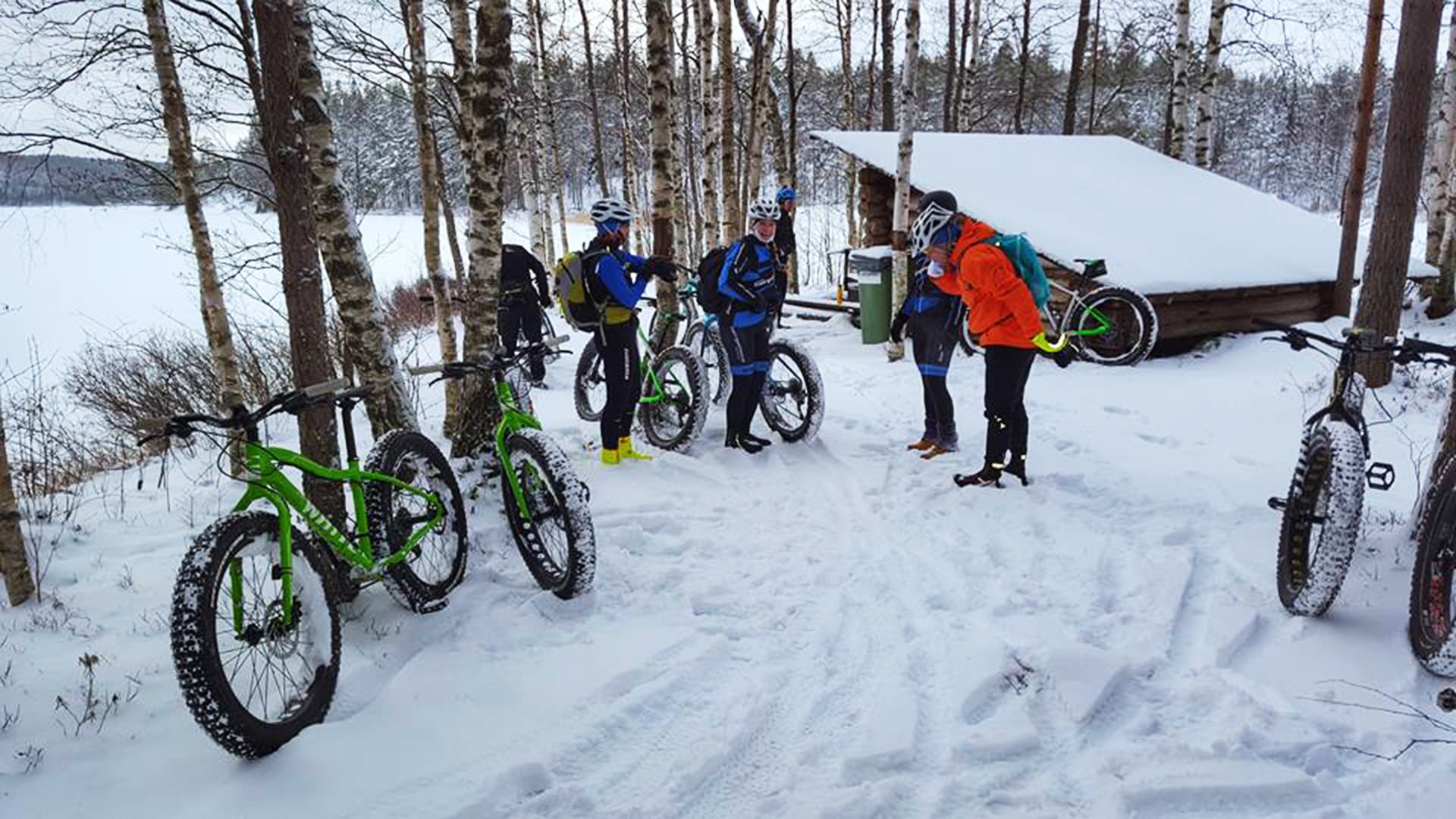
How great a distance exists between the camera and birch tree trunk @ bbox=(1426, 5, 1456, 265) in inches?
408

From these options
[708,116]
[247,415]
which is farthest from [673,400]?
[708,116]

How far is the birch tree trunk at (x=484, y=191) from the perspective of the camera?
5258mm

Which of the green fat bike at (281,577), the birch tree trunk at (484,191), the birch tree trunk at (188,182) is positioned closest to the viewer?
the green fat bike at (281,577)

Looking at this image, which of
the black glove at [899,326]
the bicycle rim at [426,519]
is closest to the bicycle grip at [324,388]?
the bicycle rim at [426,519]

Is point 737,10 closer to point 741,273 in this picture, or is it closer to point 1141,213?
point 1141,213

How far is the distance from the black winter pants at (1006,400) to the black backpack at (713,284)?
2.17 meters

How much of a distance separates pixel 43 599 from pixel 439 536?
2.14 meters

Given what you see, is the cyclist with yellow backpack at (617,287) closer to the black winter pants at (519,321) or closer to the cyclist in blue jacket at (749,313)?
the cyclist in blue jacket at (749,313)

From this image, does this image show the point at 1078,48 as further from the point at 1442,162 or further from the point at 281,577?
the point at 281,577

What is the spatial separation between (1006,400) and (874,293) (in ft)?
23.5

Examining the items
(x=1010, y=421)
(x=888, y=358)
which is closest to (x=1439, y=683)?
(x=1010, y=421)

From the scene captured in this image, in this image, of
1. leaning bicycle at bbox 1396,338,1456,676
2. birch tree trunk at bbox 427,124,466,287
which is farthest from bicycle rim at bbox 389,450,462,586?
birch tree trunk at bbox 427,124,466,287

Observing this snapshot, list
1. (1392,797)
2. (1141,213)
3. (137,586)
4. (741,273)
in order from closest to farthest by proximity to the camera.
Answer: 1. (1392,797)
2. (137,586)
3. (741,273)
4. (1141,213)

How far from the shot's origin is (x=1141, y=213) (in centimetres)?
1220
